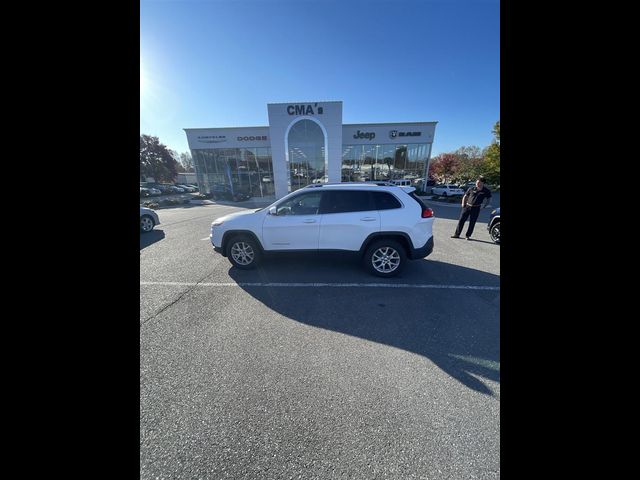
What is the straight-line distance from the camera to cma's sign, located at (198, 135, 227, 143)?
2387 cm

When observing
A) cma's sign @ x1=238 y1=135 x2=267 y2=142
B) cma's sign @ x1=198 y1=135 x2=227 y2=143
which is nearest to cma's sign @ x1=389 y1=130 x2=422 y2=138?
cma's sign @ x1=238 y1=135 x2=267 y2=142

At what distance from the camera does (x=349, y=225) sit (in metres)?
4.09

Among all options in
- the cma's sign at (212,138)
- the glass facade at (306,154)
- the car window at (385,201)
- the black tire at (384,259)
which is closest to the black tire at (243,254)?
the black tire at (384,259)

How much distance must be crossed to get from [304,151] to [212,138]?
36.5ft

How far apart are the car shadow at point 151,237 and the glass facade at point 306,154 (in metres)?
14.4

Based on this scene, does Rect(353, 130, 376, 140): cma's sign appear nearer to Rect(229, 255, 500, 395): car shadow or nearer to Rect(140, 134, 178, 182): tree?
Rect(229, 255, 500, 395): car shadow

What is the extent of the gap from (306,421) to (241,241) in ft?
11.4

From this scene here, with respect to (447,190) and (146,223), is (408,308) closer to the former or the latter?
(146,223)
